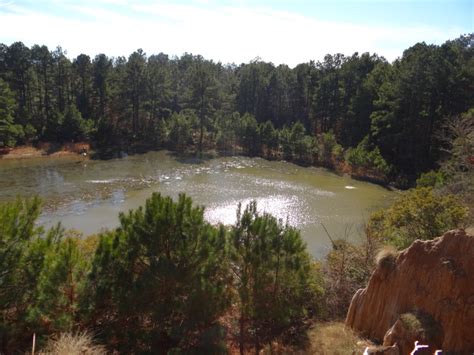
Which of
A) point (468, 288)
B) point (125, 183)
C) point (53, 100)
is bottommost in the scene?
point (125, 183)

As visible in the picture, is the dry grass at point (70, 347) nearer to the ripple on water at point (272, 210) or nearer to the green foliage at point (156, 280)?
the green foliage at point (156, 280)

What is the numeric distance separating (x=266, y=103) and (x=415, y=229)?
44.1 m

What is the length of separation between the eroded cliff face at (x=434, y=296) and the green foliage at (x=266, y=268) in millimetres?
2149

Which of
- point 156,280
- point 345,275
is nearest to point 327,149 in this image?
point 345,275

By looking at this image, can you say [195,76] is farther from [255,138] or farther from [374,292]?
[374,292]

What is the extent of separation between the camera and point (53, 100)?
51000 mm

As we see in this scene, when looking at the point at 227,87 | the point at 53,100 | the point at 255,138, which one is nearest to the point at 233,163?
the point at 255,138

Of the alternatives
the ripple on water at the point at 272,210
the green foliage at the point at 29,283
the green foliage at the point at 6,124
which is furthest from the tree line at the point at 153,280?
the green foliage at the point at 6,124

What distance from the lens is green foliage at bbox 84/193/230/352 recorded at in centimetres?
905

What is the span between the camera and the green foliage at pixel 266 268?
9836 mm

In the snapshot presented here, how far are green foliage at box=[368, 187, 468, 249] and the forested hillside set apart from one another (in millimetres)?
20221

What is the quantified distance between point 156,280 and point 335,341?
4.81 meters

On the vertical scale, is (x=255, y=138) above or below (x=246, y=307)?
above

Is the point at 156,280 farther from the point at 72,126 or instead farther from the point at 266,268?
the point at 72,126
